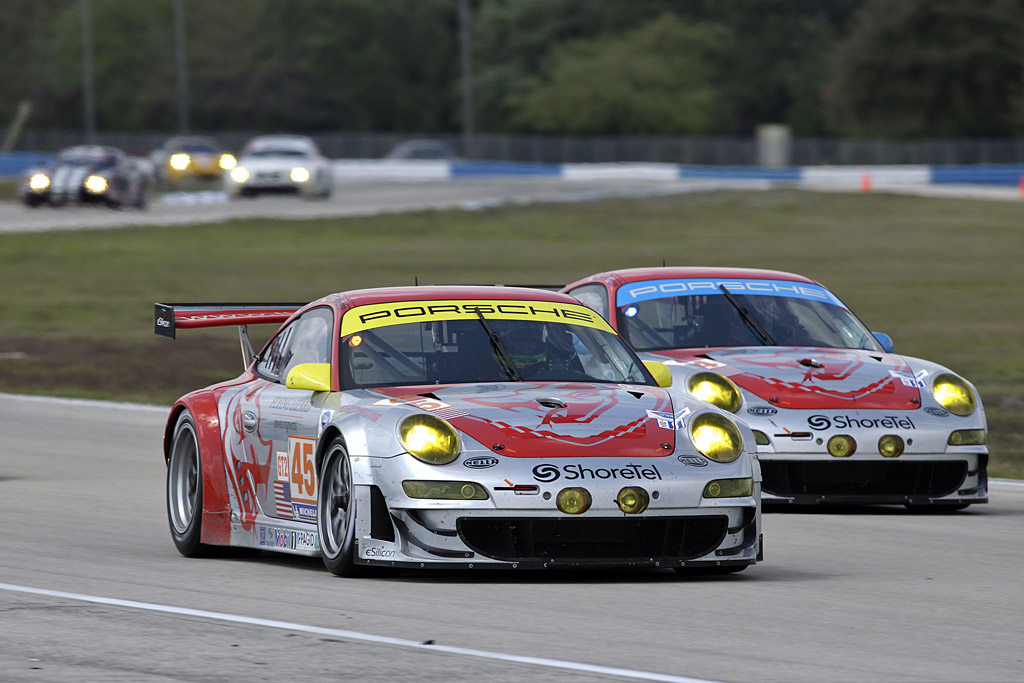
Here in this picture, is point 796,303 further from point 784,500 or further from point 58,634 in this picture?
point 58,634

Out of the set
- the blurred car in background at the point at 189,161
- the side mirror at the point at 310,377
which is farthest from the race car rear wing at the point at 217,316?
the blurred car in background at the point at 189,161

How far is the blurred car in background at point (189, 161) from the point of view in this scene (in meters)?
57.8

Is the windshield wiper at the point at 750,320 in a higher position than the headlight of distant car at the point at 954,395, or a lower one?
higher

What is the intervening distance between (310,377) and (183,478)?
1.30 m

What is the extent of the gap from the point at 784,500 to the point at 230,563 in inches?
121

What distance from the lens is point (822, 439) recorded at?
10055 millimetres

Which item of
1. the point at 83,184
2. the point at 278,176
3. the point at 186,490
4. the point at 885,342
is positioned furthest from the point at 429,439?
the point at 278,176

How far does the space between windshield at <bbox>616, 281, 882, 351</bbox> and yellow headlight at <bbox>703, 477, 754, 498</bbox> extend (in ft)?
12.4

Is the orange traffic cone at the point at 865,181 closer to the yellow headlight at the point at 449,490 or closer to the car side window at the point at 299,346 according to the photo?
the car side window at the point at 299,346

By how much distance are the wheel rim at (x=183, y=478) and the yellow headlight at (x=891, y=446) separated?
11.3 ft

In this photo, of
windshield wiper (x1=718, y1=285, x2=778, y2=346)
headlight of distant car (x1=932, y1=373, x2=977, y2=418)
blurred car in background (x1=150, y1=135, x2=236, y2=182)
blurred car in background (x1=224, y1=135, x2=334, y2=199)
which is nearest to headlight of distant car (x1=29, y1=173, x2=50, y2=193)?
blurred car in background (x1=224, y1=135, x2=334, y2=199)

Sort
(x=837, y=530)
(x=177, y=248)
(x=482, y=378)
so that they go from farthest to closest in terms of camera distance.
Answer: (x=177, y=248)
(x=837, y=530)
(x=482, y=378)

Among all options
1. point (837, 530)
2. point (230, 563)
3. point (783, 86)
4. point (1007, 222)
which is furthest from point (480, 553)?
point (783, 86)

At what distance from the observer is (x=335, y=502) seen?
25.2 feet
